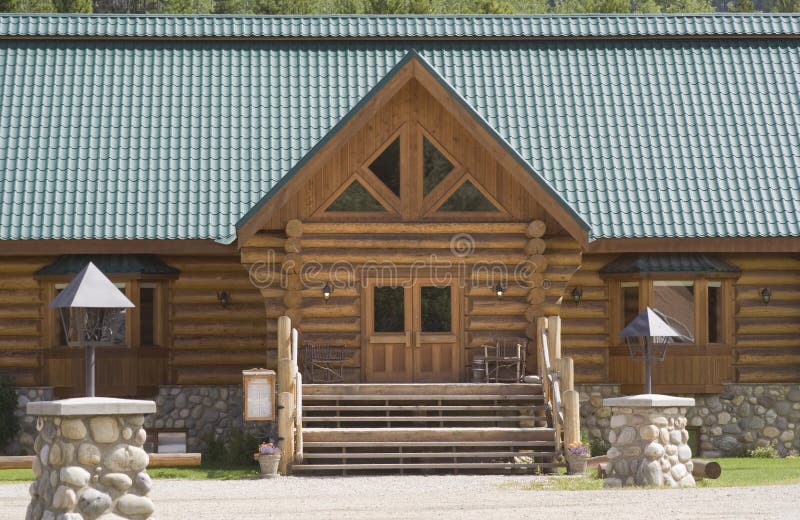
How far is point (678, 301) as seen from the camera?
2666 centimetres

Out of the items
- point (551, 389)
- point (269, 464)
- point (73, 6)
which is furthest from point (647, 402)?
point (73, 6)

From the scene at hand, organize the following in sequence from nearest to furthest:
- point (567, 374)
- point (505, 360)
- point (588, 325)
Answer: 1. point (567, 374)
2. point (505, 360)
3. point (588, 325)

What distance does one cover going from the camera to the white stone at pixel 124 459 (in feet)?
46.1

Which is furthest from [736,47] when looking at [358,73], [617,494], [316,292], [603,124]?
[617,494]

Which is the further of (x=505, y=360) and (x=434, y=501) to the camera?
(x=505, y=360)

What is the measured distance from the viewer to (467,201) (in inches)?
1000

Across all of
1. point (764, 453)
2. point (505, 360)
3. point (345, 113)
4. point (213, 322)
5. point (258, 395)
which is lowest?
point (764, 453)

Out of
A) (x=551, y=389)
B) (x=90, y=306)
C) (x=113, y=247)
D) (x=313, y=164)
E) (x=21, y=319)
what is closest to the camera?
(x=90, y=306)

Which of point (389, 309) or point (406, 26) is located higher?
point (406, 26)

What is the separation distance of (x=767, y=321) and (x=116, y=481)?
52.6ft

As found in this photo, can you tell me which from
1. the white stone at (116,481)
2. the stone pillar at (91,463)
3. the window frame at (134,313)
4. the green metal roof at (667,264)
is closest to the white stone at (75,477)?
the stone pillar at (91,463)

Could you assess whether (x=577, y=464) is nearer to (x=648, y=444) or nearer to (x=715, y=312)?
(x=648, y=444)

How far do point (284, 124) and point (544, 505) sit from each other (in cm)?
1279

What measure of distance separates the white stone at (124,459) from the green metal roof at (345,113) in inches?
464
